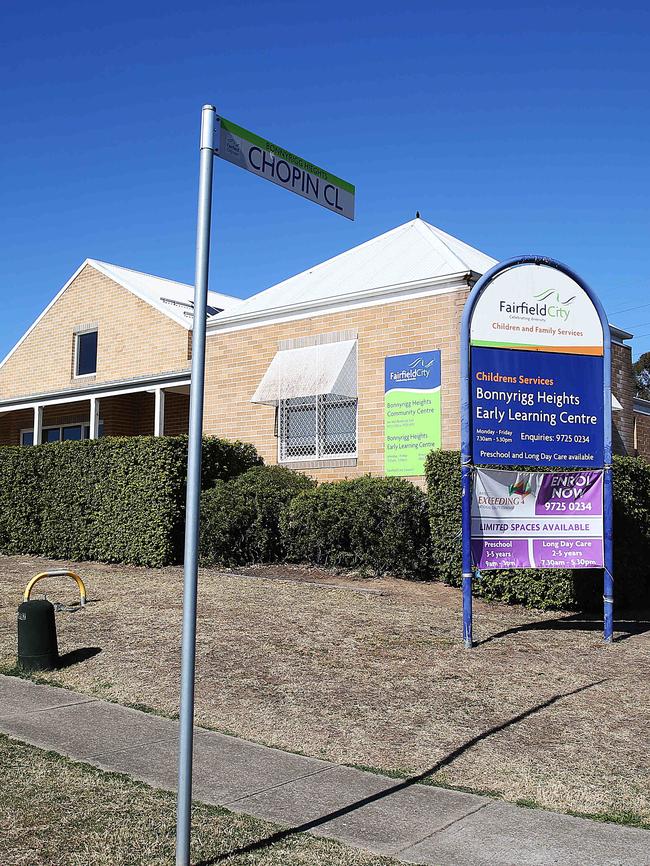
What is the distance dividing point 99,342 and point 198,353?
19959 millimetres

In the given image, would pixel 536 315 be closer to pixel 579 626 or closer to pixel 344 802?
pixel 579 626

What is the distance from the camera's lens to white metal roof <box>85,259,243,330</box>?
21.4 m

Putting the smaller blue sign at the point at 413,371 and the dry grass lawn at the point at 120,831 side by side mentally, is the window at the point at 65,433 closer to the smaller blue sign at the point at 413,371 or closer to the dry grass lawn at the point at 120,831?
the smaller blue sign at the point at 413,371

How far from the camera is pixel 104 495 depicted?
48.6ft

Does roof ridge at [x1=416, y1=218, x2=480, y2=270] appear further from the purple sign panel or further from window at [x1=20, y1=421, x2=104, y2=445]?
window at [x1=20, y1=421, x2=104, y2=445]

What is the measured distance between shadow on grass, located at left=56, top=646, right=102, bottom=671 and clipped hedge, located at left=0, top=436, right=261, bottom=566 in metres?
5.23

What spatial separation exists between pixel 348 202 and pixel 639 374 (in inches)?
2200

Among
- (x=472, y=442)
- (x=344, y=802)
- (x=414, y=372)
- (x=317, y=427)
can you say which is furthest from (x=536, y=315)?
(x=317, y=427)

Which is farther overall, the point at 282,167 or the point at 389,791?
the point at 389,791

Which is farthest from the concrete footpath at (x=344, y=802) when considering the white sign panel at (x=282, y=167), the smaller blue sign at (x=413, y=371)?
the smaller blue sign at (x=413, y=371)

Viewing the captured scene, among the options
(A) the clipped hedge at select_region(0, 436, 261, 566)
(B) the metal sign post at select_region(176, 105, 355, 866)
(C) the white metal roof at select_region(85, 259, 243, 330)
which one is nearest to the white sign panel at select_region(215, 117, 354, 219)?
(B) the metal sign post at select_region(176, 105, 355, 866)

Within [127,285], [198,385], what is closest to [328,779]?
[198,385]

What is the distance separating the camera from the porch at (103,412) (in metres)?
20.3

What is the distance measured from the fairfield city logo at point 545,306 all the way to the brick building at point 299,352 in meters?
4.42
